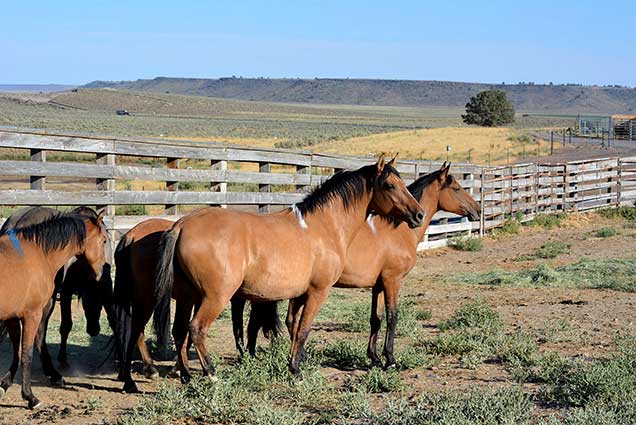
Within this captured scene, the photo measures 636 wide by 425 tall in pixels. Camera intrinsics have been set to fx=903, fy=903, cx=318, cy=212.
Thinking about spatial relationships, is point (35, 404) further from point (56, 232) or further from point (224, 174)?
point (224, 174)

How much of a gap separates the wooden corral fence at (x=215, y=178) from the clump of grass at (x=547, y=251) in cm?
183

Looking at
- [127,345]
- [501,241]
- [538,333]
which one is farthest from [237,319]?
[501,241]

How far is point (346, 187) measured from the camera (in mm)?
8133

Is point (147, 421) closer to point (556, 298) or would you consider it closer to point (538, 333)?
point (538, 333)

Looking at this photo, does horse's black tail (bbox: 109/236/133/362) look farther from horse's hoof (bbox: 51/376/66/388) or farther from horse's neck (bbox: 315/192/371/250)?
horse's neck (bbox: 315/192/371/250)

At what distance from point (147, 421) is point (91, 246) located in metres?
1.91

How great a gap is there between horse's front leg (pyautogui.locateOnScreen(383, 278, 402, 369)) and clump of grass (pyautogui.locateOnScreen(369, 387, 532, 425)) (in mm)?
1635

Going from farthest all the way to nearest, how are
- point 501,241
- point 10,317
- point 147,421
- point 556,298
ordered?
point 501,241 < point 556,298 < point 10,317 < point 147,421

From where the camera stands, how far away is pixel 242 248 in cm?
711

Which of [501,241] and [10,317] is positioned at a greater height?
[10,317]

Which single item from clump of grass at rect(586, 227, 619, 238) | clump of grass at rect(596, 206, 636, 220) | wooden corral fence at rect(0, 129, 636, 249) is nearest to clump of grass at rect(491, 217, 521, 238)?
wooden corral fence at rect(0, 129, 636, 249)

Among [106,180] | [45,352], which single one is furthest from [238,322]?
[106,180]

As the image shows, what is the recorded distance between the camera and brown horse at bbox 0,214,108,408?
6.59 m

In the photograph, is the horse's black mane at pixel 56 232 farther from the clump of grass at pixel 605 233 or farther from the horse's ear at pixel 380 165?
the clump of grass at pixel 605 233
